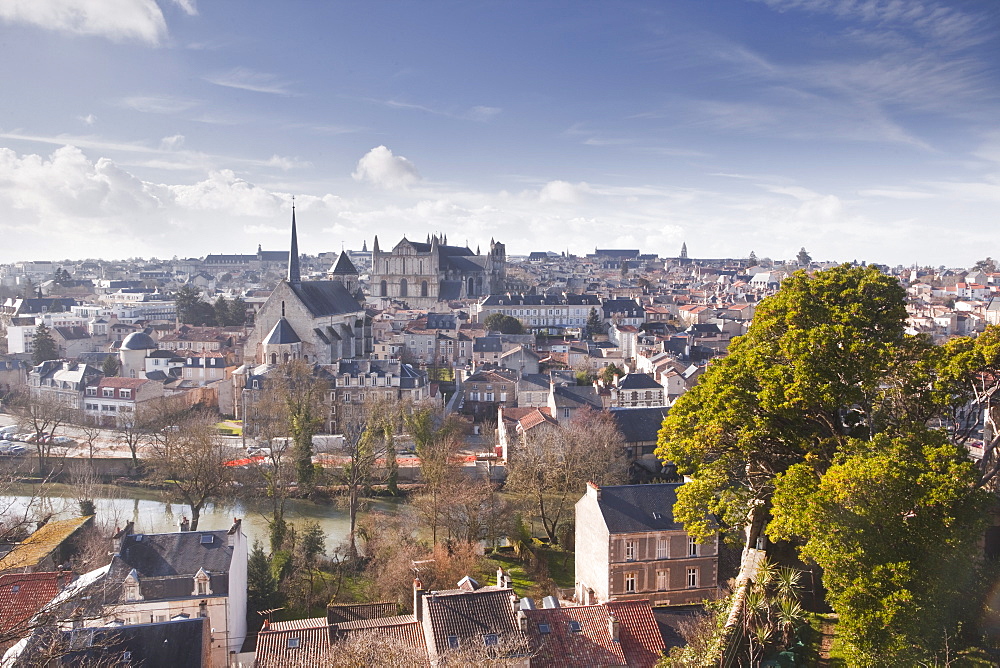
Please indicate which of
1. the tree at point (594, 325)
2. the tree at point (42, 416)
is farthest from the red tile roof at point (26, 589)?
the tree at point (594, 325)

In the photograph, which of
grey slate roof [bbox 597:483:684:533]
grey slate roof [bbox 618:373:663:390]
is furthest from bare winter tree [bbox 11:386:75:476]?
grey slate roof [bbox 618:373:663:390]

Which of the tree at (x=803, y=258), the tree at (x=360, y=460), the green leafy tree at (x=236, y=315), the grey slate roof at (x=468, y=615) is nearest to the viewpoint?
the grey slate roof at (x=468, y=615)

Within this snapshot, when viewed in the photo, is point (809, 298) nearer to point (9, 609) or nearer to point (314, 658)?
point (314, 658)

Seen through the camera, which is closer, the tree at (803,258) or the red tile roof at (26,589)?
the red tile roof at (26,589)

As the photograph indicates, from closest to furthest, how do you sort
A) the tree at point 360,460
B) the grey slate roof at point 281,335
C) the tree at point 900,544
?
the tree at point 900,544 < the tree at point 360,460 < the grey slate roof at point 281,335

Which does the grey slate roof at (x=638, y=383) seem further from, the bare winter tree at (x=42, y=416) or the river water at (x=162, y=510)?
the bare winter tree at (x=42, y=416)

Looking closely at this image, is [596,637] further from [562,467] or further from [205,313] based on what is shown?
[205,313]

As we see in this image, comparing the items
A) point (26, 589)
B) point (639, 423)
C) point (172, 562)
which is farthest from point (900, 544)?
point (639, 423)

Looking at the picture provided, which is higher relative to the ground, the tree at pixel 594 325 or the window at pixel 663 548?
the tree at pixel 594 325
